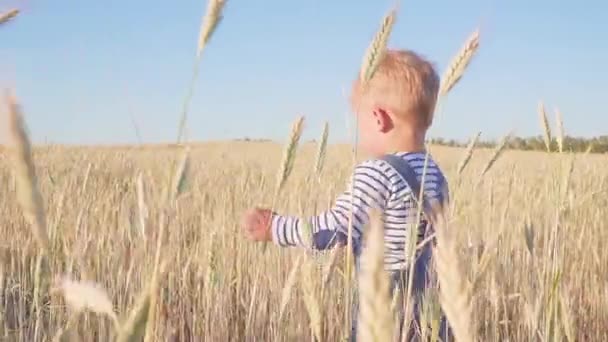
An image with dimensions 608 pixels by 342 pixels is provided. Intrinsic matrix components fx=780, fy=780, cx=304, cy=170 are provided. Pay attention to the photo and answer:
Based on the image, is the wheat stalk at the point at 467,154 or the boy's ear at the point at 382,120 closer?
the wheat stalk at the point at 467,154

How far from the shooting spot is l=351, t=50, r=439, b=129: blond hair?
1.65m

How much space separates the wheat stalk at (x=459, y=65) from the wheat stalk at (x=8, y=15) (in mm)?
488

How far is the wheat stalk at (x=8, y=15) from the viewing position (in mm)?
687

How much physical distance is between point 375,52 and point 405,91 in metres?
0.72

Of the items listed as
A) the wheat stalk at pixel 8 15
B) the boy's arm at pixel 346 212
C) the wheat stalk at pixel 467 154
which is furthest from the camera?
the boy's arm at pixel 346 212

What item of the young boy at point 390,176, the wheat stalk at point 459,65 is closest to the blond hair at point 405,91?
the young boy at point 390,176

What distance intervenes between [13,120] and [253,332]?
139cm

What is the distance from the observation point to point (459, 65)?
943 millimetres

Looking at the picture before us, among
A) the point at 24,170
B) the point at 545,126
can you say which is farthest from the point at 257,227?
the point at 24,170

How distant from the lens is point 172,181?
62 centimetres

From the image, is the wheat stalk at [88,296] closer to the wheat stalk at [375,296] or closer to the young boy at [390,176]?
the wheat stalk at [375,296]

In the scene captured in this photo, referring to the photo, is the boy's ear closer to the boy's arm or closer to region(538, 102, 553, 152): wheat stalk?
the boy's arm

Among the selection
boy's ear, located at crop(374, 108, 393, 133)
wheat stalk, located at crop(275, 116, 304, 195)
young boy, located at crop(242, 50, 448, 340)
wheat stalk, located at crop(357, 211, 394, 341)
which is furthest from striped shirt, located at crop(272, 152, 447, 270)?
wheat stalk, located at crop(357, 211, 394, 341)

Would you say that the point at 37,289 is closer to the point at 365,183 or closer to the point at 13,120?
the point at 13,120
